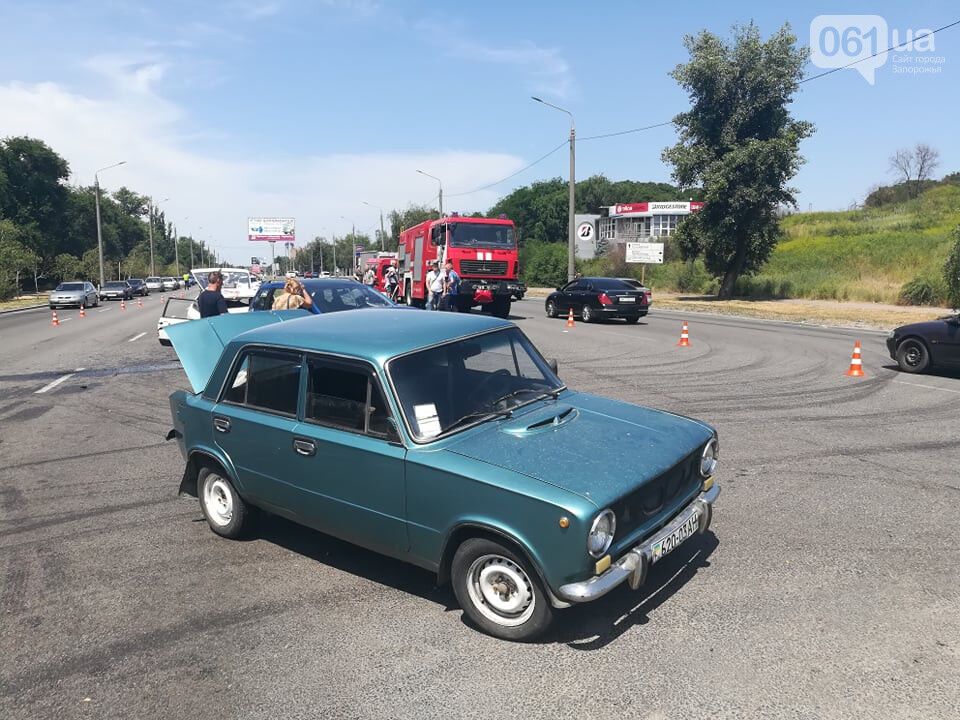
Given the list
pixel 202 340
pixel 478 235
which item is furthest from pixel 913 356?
pixel 478 235

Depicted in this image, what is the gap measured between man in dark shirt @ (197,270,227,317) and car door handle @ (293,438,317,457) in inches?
271

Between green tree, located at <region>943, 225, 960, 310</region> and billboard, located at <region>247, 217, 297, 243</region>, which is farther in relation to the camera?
billboard, located at <region>247, 217, 297, 243</region>

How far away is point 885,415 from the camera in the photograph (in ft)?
29.8

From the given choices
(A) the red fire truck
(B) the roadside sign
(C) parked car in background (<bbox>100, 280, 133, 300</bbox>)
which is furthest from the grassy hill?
(C) parked car in background (<bbox>100, 280, 133, 300</bbox>)

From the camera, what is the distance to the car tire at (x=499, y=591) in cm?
360

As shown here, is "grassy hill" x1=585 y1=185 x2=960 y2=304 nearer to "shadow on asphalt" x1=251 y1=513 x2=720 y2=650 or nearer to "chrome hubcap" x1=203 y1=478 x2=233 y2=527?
"shadow on asphalt" x1=251 y1=513 x2=720 y2=650

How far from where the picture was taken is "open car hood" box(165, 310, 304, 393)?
6.37 m

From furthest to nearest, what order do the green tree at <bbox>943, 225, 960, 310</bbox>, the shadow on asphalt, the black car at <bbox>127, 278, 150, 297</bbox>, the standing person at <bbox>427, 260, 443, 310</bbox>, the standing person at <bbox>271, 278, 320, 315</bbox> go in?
the black car at <bbox>127, 278, 150, 297</bbox> → the green tree at <bbox>943, 225, 960, 310</bbox> → the standing person at <bbox>427, 260, 443, 310</bbox> → the standing person at <bbox>271, 278, 320, 315</bbox> → the shadow on asphalt

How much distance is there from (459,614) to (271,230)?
91.0 m

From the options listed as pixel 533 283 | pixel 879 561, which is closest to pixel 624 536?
pixel 879 561

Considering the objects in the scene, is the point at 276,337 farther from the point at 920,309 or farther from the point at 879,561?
the point at 920,309

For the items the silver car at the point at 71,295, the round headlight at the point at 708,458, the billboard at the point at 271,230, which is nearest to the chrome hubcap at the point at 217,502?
the round headlight at the point at 708,458

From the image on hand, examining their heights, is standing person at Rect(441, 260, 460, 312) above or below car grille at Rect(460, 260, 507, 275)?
below

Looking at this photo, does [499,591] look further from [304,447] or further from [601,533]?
[304,447]
